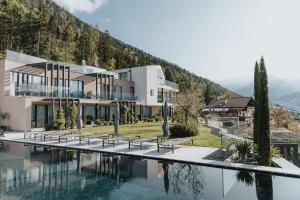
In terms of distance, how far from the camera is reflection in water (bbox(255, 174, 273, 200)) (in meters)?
9.74

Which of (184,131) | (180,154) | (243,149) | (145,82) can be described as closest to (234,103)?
(145,82)

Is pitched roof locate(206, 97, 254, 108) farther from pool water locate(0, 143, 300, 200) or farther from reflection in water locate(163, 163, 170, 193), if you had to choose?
reflection in water locate(163, 163, 170, 193)

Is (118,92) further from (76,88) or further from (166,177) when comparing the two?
(166,177)

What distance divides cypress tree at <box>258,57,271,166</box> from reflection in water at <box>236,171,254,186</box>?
1406 mm

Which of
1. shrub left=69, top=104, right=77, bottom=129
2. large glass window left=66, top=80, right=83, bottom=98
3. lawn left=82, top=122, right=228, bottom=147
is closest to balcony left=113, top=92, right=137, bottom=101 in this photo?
large glass window left=66, top=80, right=83, bottom=98

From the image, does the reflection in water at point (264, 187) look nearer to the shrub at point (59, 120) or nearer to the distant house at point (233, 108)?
the shrub at point (59, 120)

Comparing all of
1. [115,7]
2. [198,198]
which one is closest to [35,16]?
[115,7]

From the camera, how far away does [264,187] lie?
414 inches

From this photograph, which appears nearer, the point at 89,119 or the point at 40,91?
the point at 40,91

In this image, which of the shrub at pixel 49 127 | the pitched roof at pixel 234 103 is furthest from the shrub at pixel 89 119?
the pitched roof at pixel 234 103

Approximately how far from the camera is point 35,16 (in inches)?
2250

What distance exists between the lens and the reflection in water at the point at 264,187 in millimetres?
→ 9742

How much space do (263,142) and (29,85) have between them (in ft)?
87.5

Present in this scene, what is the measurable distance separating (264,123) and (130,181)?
7.11 metres
